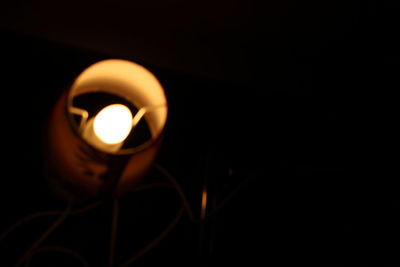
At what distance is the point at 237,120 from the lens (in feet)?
2.51

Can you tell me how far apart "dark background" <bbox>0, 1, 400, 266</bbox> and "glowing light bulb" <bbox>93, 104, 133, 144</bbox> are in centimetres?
16

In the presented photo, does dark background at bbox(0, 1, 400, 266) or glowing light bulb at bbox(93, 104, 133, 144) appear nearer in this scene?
glowing light bulb at bbox(93, 104, 133, 144)

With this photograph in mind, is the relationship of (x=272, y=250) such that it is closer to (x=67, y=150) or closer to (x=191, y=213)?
(x=191, y=213)

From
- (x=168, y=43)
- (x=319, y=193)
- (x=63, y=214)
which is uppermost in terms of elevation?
(x=168, y=43)

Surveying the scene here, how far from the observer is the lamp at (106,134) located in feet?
1.49

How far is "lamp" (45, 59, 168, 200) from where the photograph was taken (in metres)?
0.46

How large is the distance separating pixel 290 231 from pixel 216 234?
131mm

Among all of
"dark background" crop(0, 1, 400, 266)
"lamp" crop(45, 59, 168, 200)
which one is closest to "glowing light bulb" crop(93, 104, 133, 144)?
"lamp" crop(45, 59, 168, 200)

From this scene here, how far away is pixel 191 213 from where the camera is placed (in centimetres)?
66

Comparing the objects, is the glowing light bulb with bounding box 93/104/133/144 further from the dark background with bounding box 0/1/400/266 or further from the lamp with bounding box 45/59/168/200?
the dark background with bounding box 0/1/400/266

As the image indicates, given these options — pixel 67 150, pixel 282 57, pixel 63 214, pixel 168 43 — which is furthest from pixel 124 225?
pixel 282 57

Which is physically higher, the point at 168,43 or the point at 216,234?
the point at 168,43

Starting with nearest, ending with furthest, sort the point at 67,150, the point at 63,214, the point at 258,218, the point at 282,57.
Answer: the point at 67,150
the point at 63,214
the point at 258,218
the point at 282,57

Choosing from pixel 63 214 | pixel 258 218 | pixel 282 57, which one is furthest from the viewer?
pixel 282 57
